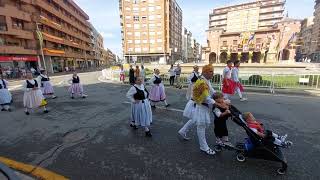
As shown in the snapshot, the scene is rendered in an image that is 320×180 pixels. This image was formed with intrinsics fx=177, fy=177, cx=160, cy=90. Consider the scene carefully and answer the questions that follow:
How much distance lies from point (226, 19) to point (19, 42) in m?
78.4

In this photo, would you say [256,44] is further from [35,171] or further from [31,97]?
[35,171]

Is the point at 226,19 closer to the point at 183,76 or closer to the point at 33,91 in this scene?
the point at 183,76

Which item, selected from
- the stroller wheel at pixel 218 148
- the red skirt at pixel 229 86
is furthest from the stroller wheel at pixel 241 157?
the red skirt at pixel 229 86

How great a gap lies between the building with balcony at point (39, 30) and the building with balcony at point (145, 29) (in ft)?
52.5

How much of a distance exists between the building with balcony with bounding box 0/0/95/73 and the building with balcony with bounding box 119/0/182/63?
630 inches

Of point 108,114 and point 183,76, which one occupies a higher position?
point 183,76

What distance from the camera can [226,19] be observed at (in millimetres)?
81500

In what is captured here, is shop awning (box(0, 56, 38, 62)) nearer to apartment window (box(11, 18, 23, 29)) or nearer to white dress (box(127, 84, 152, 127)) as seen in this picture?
apartment window (box(11, 18, 23, 29))

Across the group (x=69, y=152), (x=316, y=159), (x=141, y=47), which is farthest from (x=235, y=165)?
(x=141, y=47)

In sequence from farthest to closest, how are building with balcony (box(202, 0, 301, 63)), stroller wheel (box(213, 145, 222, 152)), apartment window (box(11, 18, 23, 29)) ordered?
building with balcony (box(202, 0, 301, 63)) → apartment window (box(11, 18, 23, 29)) → stroller wheel (box(213, 145, 222, 152))

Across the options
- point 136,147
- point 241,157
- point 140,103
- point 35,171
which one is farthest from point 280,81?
point 35,171

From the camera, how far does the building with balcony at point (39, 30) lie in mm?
28853

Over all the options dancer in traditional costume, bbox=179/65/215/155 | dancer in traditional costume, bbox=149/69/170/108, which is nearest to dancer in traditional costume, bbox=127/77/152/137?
dancer in traditional costume, bbox=179/65/215/155

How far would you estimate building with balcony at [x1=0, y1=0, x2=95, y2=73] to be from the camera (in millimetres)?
28853
